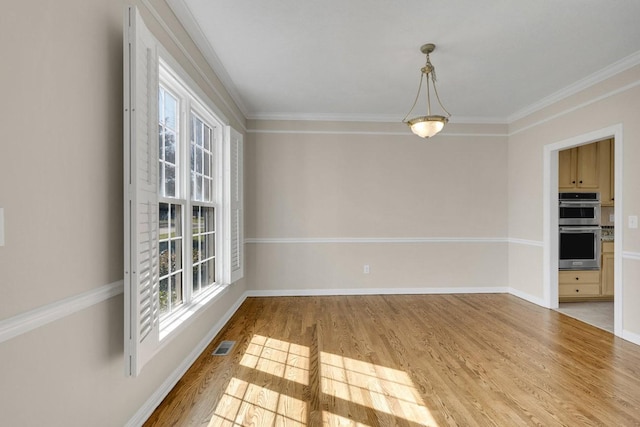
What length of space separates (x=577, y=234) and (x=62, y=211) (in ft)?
17.5

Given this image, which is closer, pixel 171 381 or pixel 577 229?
pixel 171 381

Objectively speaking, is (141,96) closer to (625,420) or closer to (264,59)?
(264,59)

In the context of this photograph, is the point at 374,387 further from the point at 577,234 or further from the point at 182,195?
the point at 577,234

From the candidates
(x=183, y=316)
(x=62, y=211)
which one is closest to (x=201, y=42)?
(x=62, y=211)

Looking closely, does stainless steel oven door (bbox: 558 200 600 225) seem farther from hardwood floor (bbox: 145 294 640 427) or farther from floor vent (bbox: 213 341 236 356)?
Result: floor vent (bbox: 213 341 236 356)

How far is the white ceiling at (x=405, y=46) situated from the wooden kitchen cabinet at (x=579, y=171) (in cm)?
91

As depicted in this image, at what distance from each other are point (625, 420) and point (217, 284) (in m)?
3.34

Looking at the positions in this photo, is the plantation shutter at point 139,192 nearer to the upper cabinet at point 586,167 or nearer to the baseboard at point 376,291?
the baseboard at point 376,291

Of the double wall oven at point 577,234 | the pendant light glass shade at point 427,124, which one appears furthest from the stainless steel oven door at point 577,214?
the pendant light glass shade at point 427,124

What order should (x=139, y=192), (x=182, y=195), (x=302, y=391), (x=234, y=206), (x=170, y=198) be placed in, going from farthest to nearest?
(x=234, y=206) → (x=182, y=195) → (x=170, y=198) → (x=302, y=391) → (x=139, y=192)

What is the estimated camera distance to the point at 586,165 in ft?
14.0

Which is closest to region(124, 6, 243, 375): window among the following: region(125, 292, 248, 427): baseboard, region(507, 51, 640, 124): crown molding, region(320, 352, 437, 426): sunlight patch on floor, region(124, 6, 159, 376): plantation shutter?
region(124, 6, 159, 376): plantation shutter

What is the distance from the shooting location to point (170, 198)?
2330mm

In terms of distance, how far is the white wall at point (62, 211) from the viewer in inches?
40.5
